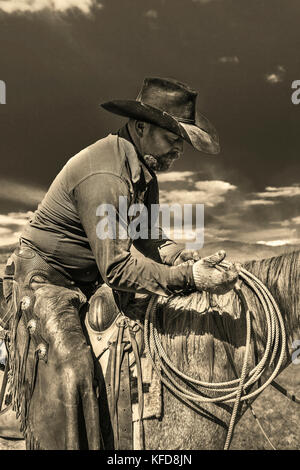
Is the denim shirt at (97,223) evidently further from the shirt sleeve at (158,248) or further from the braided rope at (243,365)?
the braided rope at (243,365)

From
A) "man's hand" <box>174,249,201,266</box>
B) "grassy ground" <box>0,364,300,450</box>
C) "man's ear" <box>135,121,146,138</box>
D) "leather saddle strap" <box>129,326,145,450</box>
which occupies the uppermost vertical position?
"man's ear" <box>135,121,146,138</box>

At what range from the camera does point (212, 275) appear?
7.60ft

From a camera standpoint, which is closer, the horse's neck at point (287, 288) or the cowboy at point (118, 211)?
the cowboy at point (118, 211)

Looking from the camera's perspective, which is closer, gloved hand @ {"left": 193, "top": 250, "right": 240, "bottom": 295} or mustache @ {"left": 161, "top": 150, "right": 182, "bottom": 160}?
gloved hand @ {"left": 193, "top": 250, "right": 240, "bottom": 295}

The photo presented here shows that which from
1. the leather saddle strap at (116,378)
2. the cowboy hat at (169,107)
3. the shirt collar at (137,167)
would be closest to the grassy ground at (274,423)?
the leather saddle strap at (116,378)

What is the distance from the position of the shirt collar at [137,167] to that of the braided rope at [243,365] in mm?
587

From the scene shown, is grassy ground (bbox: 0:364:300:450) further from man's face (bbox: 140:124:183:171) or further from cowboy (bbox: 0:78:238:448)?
man's face (bbox: 140:124:183:171)

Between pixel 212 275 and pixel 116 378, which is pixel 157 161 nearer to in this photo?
pixel 212 275

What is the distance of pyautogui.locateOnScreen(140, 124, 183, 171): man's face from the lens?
8.64 feet

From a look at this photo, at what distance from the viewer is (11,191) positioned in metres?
6.11

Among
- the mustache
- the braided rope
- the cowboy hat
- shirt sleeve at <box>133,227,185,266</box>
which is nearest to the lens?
the braided rope

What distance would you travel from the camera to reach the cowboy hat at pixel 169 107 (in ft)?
8.40

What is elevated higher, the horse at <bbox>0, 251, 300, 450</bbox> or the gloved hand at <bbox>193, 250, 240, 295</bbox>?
the gloved hand at <bbox>193, 250, 240, 295</bbox>

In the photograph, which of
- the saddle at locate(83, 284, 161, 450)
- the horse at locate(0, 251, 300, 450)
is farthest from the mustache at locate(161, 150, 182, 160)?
the saddle at locate(83, 284, 161, 450)
